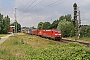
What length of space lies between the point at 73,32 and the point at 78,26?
9.16 meters

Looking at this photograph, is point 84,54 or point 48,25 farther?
point 48,25

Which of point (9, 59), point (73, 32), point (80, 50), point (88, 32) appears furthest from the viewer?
point (73, 32)

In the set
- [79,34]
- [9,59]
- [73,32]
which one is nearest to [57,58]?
[9,59]

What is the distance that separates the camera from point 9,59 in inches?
580

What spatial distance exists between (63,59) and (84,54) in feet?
3.89

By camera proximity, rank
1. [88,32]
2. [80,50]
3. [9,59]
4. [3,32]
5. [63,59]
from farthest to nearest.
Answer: [3,32]
[88,32]
[9,59]
[80,50]
[63,59]

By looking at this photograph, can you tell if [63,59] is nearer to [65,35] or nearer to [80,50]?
[80,50]

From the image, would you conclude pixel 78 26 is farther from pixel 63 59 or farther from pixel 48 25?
pixel 48 25

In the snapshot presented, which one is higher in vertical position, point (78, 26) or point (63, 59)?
point (78, 26)

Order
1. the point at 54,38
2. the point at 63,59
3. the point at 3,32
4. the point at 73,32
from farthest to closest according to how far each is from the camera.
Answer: the point at 3,32 < the point at 73,32 < the point at 54,38 < the point at 63,59

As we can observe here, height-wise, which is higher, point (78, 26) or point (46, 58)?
point (78, 26)

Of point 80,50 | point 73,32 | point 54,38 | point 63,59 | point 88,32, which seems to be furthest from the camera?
point 73,32

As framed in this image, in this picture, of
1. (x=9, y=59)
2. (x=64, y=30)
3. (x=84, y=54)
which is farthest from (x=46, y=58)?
(x=64, y=30)

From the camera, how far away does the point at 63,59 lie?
11.1m
